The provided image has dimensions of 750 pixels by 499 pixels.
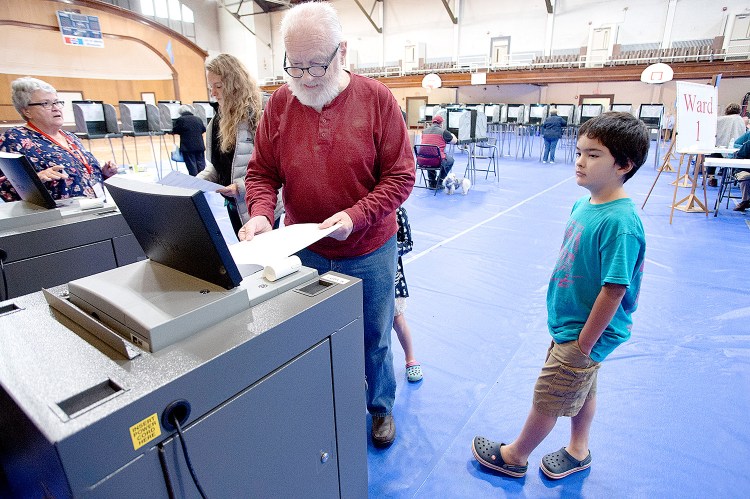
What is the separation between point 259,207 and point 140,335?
700 mm

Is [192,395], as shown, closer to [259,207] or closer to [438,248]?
[259,207]

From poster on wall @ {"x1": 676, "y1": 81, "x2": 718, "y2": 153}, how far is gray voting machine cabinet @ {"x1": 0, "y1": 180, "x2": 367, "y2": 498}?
16.3 ft

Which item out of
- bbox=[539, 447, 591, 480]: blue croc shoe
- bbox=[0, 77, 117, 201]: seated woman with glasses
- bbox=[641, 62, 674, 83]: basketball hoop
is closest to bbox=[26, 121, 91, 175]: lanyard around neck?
bbox=[0, 77, 117, 201]: seated woman with glasses

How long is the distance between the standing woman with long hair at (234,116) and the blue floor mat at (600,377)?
1244mm

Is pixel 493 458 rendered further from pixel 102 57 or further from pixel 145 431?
pixel 102 57

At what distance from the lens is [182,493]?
0.62 m

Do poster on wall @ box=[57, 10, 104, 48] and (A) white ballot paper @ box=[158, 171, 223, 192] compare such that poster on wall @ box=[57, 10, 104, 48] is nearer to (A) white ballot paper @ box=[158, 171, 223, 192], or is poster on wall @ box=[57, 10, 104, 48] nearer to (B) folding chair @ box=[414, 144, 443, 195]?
(B) folding chair @ box=[414, 144, 443, 195]

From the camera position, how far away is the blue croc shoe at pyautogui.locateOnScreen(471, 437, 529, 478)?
147cm

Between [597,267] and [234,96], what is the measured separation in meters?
1.76

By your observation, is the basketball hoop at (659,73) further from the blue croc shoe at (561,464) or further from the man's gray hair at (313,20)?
the man's gray hair at (313,20)

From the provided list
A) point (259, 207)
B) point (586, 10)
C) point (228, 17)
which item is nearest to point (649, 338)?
point (259, 207)

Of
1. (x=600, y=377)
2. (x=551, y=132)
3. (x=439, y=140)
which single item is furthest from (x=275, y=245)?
(x=551, y=132)

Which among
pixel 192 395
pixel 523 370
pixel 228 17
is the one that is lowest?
pixel 523 370

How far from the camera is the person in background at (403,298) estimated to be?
72.3 inches
